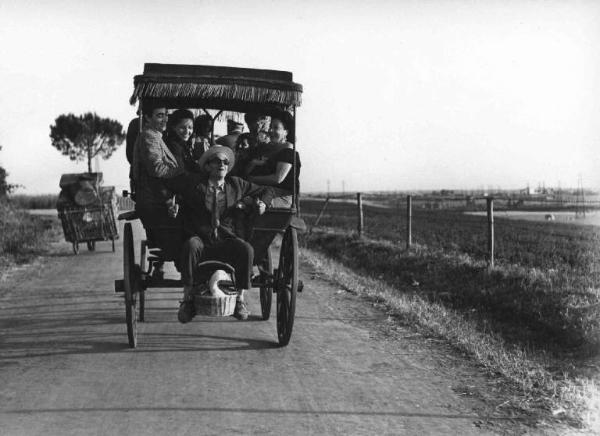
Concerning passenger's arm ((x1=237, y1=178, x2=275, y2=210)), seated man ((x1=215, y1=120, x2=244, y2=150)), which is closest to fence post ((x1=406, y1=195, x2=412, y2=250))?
seated man ((x1=215, y1=120, x2=244, y2=150))

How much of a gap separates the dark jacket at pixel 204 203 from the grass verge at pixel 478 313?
2.28 m

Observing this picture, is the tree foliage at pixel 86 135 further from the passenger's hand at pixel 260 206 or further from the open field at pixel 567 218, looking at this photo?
the passenger's hand at pixel 260 206

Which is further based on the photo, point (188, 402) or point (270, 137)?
point (270, 137)

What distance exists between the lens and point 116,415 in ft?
14.5

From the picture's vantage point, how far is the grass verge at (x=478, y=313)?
4.89 metres

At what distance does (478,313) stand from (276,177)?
4.43m

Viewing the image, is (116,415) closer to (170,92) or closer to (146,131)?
(146,131)

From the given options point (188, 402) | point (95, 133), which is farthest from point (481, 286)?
point (95, 133)

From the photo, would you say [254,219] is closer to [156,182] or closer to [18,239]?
[156,182]

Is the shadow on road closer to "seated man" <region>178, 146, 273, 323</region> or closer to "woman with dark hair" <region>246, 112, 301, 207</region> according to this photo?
"seated man" <region>178, 146, 273, 323</region>

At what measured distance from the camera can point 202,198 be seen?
20.5 ft

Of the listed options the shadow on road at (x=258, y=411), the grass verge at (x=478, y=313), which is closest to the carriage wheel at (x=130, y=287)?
the shadow on road at (x=258, y=411)

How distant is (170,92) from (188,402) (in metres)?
3.13

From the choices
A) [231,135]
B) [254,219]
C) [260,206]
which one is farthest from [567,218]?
[260,206]
